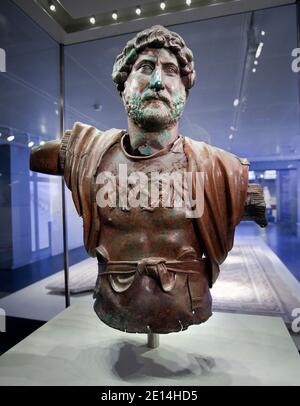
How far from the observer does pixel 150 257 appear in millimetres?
1217

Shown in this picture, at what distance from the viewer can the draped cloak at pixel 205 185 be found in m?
1.28

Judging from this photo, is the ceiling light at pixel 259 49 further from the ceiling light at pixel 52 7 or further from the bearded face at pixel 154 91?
the ceiling light at pixel 52 7

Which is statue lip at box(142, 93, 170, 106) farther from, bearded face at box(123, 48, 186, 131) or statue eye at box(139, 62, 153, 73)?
statue eye at box(139, 62, 153, 73)

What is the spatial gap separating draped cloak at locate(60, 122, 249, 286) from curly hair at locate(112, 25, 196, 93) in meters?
0.27

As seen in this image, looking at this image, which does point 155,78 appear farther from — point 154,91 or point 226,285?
point 226,285

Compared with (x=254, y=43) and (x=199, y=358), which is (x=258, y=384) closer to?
(x=199, y=358)

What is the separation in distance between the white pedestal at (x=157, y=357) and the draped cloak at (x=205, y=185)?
48 cm

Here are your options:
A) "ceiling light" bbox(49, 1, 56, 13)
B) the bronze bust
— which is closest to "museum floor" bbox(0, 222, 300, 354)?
the bronze bust

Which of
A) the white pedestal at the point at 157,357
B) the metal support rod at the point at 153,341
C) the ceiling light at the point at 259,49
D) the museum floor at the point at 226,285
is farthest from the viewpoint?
the museum floor at the point at 226,285

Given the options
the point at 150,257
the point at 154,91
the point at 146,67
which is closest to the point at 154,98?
the point at 154,91

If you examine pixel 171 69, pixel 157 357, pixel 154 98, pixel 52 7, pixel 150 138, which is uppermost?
pixel 52 7

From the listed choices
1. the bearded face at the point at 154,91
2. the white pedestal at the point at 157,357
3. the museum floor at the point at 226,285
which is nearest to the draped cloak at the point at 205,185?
the bearded face at the point at 154,91

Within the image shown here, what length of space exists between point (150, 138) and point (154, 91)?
0.61 feet
